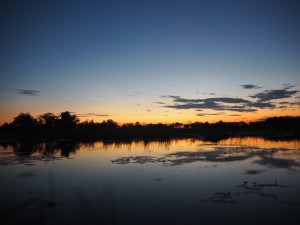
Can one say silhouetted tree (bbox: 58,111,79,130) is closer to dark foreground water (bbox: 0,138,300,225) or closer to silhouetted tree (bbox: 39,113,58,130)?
silhouetted tree (bbox: 39,113,58,130)

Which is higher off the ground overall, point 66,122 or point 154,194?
point 66,122

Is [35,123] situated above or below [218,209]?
above

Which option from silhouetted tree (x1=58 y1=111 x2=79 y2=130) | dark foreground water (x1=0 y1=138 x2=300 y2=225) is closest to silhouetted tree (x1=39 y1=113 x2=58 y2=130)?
silhouetted tree (x1=58 y1=111 x2=79 y2=130)

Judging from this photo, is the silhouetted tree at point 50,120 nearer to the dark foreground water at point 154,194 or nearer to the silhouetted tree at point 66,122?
the silhouetted tree at point 66,122

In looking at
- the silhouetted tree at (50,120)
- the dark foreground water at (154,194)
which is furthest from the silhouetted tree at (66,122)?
the dark foreground water at (154,194)

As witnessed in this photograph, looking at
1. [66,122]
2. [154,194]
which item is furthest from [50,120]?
[154,194]

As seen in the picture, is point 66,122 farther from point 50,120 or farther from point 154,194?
point 154,194

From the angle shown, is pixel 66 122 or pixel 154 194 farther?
pixel 66 122

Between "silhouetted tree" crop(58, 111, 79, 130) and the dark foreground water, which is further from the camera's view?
"silhouetted tree" crop(58, 111, 79, 130)

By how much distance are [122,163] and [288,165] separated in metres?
15.4

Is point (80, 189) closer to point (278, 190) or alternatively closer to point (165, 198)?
point (165, 198)

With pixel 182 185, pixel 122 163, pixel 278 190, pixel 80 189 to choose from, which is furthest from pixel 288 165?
pixel 80 189

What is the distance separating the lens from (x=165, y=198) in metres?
13.9

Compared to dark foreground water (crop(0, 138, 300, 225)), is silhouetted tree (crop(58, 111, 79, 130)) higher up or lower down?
higher up
